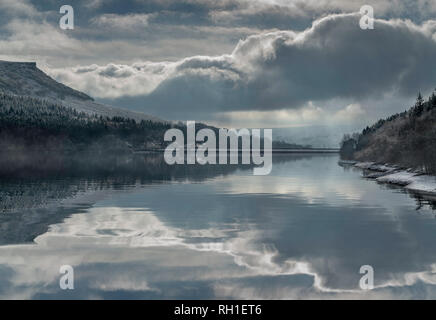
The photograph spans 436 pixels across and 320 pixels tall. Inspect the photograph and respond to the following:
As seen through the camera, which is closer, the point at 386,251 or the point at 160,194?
the point at 386,251

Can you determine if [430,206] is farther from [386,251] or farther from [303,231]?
[386,251]

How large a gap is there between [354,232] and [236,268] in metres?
14.5

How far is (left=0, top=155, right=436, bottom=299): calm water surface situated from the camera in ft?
74.0

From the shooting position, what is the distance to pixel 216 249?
101 ft

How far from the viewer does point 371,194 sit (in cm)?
7081

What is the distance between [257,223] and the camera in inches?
1667

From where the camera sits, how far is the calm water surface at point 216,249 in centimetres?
2254

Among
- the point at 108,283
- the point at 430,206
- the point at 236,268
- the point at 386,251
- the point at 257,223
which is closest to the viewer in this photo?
the point at 108,283
